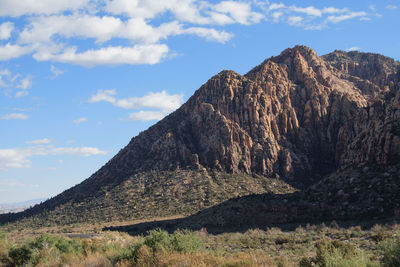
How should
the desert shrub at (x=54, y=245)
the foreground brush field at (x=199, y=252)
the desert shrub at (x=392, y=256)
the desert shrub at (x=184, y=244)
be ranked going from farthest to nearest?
the desert shrub at (x=54, y=245) < the desert shrub at (x=184, y=244) < the foreground brush field at (x=199, y=252) < the desert shrub at (x=392, y=256)

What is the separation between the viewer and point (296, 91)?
10625cm

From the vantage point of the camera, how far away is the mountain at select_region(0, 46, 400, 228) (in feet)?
265

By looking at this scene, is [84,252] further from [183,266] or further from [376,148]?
[376,148]

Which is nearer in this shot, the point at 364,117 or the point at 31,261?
the point at 31,261

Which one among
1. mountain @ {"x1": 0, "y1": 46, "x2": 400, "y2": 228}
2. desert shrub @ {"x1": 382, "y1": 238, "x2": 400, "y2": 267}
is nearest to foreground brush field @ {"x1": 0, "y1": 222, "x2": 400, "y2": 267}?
desert shrub @ {"x1": 382, "y1": 238, "x2": 400, "y2": 267}

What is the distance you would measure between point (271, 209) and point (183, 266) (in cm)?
4252

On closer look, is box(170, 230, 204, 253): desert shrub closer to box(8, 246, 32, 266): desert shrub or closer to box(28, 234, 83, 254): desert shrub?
box(28, 234, 83, 254): desert shrub

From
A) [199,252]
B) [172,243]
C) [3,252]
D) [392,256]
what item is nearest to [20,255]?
[3,252]

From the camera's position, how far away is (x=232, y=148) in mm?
93312

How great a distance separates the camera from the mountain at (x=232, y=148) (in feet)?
265

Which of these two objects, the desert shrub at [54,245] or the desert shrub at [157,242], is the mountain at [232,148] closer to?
the desert shrub at [54,245]

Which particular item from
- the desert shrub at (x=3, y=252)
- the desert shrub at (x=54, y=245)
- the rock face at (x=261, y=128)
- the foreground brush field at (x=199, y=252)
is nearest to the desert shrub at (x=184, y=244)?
the foreground brush field at (x=199, y=252)

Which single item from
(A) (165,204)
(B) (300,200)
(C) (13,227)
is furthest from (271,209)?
(C) (13,227)

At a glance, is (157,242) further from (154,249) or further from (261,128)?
(261,128)
